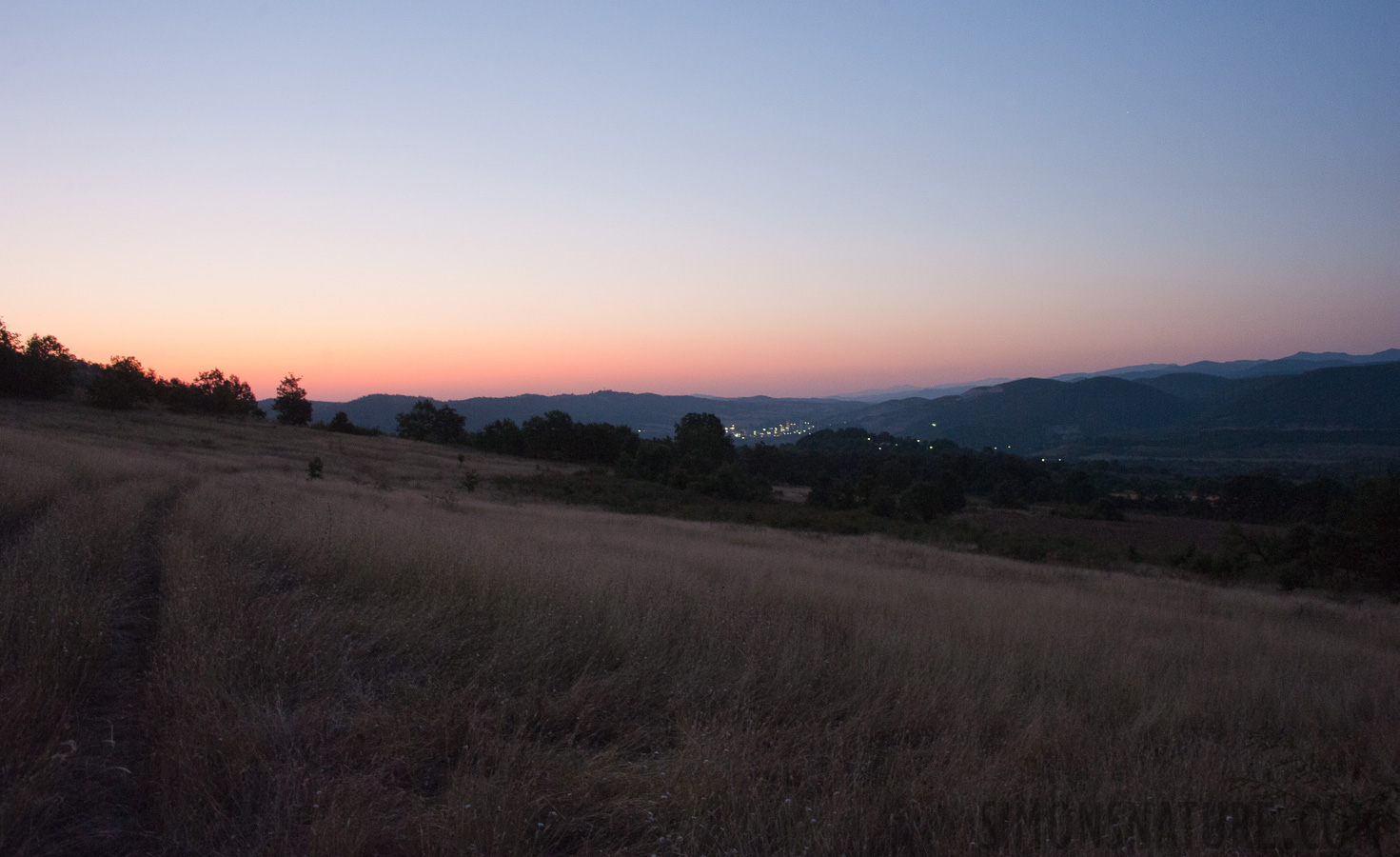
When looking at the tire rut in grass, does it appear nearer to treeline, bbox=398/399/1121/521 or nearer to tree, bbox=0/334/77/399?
treeline, bbox=398/399/1121/521

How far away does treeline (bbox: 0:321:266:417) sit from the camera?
160 feet

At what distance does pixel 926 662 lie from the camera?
217 inches

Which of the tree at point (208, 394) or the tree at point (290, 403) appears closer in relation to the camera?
the tree at point (208, 394)

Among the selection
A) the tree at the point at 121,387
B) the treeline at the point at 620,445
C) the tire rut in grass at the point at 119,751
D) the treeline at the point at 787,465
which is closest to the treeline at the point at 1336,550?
the treeline at the point at 787,465

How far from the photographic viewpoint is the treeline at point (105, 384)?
4881 centimetres

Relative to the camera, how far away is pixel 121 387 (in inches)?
1973

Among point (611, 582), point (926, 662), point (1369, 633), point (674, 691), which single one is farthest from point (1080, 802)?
point (1369, 633)

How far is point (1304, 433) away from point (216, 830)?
156 meters

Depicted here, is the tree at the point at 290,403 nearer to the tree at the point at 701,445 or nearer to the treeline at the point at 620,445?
the treeline at the point at 620,445

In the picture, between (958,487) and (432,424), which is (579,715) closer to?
(958,487)

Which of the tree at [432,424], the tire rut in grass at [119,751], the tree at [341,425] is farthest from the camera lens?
the tree at [432,424]

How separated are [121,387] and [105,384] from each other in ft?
4.61

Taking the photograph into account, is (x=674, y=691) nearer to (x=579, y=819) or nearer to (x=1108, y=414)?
(x=579, y=819)

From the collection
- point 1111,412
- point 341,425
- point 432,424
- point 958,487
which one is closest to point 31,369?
point 341,425
